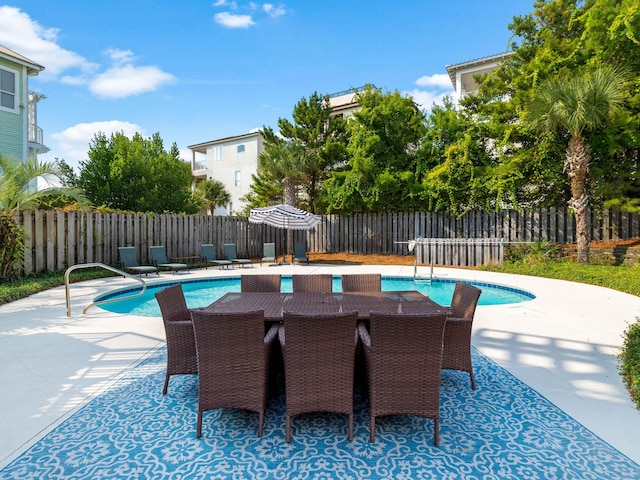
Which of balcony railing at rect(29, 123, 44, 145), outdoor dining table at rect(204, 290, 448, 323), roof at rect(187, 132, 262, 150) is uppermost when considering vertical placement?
roof at rect(187, 132, 262, 150)

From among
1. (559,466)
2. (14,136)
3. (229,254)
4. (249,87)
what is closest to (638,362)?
(559,466)

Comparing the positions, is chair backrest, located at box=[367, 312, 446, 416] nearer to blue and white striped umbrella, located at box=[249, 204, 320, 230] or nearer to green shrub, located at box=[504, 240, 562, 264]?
green shrub, located at box=[504, 240, 562, 264]

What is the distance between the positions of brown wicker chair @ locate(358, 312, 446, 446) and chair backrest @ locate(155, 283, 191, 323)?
1.83 m

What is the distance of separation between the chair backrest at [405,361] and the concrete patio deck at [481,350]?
1.23 meters

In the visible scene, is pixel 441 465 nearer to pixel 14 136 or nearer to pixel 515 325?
pixel 515 325

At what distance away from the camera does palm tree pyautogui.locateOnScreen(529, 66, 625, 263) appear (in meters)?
9.76

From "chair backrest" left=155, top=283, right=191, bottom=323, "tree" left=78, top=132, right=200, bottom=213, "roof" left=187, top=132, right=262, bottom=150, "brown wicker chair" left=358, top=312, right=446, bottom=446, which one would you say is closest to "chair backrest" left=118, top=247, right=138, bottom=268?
"chair backrest" left=155, top=283, right=191, bottom=323

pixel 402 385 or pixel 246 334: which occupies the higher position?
pixel 246 334

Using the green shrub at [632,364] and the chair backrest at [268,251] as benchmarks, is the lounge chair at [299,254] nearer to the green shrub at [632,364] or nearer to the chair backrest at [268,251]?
the chair backrest at [268,251]

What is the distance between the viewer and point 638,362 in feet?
10.9

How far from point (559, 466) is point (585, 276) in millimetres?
8605

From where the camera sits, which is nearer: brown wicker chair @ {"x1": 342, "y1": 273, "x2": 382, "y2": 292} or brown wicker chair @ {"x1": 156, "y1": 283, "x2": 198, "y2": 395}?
brown wicker chair @ {"x1": 156, "y1": 283, "x2": 198, "y2": 395}

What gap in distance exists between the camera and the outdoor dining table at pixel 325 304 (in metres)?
3.28

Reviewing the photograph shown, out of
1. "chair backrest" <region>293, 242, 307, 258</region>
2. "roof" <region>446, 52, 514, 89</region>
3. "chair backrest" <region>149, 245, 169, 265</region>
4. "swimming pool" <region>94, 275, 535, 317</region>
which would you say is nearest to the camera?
"swimming pool" <region>94, 275, 535, 317</region>
